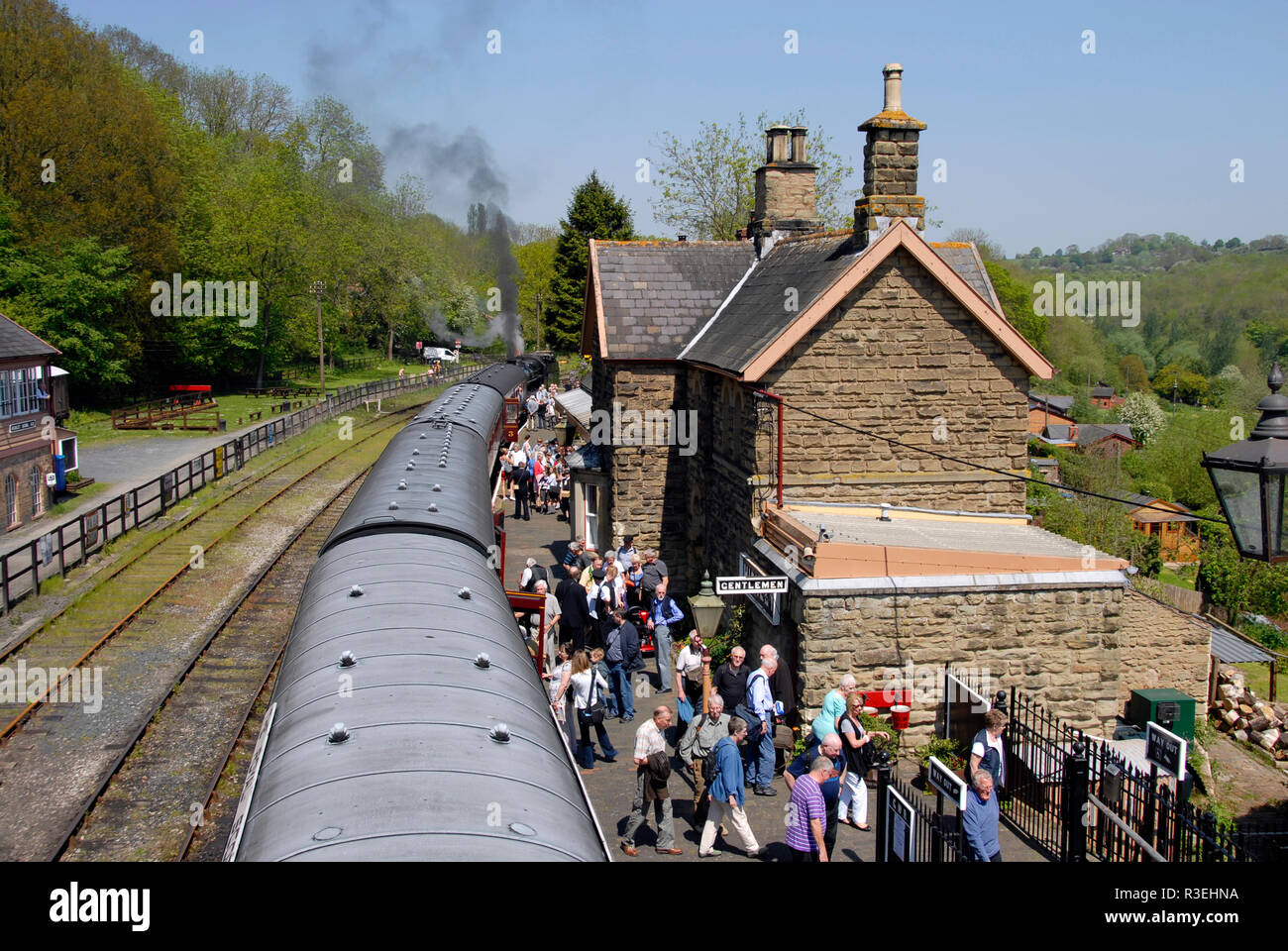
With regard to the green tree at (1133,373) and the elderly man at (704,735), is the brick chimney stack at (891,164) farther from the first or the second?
the green tree at (1133,373)

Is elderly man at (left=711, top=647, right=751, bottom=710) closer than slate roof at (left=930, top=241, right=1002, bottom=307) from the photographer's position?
Yes

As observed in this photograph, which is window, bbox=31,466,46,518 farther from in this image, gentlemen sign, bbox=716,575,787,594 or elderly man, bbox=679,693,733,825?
elderly man, bbox=679,693,733,825

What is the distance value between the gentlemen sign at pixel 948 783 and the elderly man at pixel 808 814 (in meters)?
1.07

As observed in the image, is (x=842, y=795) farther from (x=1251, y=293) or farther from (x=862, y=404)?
(x=1251, y=293)

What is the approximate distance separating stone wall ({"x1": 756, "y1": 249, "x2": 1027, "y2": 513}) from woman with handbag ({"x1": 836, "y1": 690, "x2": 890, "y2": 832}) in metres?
4.69

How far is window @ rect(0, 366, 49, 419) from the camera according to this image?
2584cm

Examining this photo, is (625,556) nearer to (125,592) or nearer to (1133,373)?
(125,592)

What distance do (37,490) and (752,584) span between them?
22.9 meters

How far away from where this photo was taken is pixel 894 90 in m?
14.1

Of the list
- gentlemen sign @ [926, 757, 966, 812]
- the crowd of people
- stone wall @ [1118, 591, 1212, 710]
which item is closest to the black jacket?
the crowd of people

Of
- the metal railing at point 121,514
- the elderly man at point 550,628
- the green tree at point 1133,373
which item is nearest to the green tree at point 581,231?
the metal railing at point 121,514

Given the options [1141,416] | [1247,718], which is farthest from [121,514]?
[1141,416]

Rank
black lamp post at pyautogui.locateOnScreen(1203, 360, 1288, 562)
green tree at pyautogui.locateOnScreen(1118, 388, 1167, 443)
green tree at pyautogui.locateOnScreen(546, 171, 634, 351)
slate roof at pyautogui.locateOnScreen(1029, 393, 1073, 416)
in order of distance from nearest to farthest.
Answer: black lamp post at pyautogui.locateOnScreen(1203, 360, 1288, 562) → green tree at pyautogui.locateOnScreen(546, 171, 634, 351) → green tree at pyautogui.locateOnScreen(1118, 388, 1167, 443) → slate roof at pyautogui.locateOnScreen(1029, 393, 1073, 416)

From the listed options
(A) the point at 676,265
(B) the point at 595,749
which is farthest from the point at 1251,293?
(B) the point at 595,749
